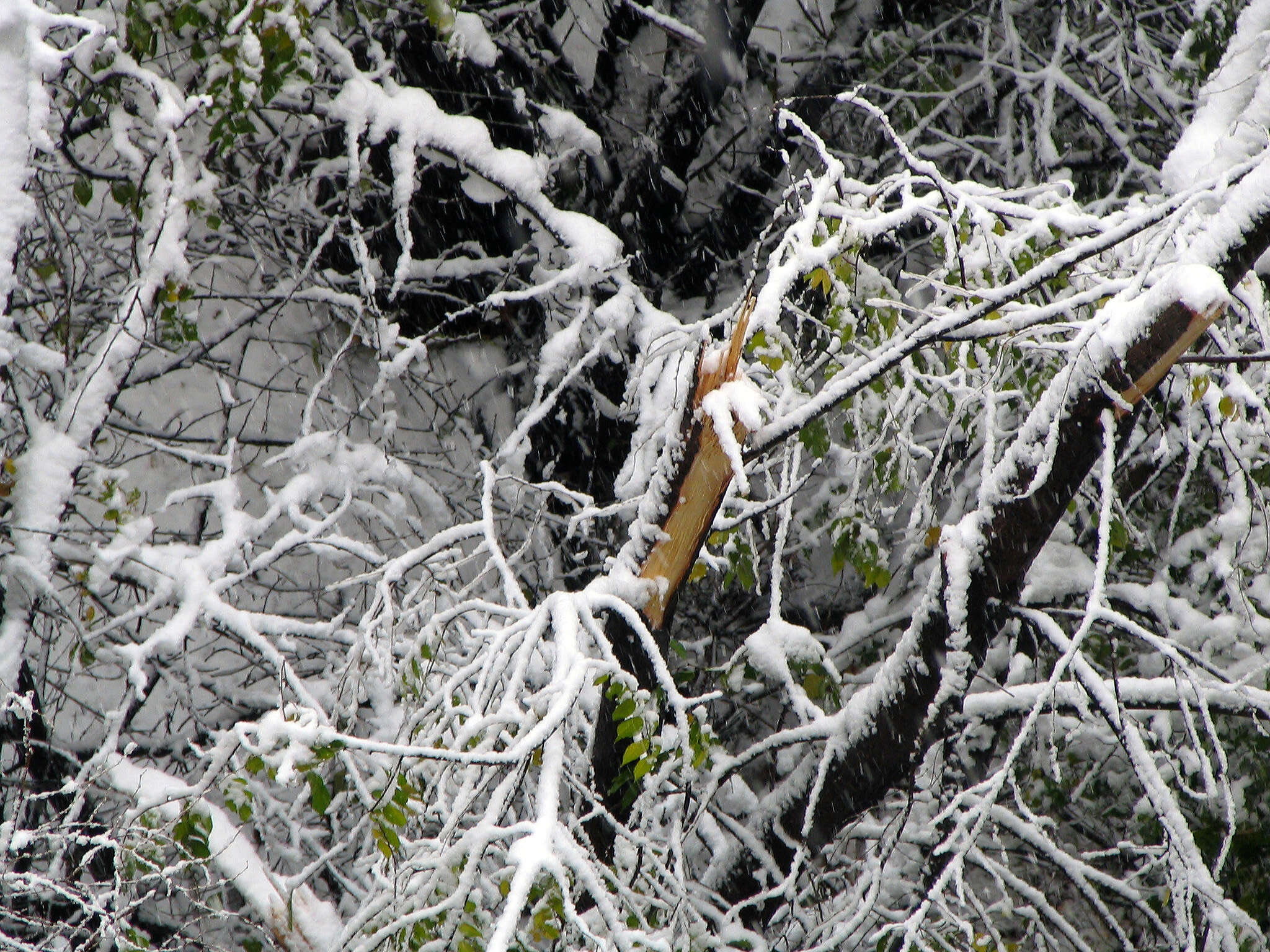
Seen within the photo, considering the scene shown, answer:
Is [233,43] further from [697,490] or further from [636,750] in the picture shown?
[636,750]

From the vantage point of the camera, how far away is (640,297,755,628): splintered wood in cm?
218

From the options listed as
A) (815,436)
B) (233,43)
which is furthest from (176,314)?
(815,436)

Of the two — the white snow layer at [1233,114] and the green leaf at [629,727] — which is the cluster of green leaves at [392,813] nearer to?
the green leaf at [629,727]

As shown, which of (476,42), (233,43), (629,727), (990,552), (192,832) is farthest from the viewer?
(476,42)

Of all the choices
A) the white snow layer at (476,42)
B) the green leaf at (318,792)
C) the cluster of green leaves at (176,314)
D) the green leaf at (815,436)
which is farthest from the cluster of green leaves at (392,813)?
the white snow layer at (476,42)

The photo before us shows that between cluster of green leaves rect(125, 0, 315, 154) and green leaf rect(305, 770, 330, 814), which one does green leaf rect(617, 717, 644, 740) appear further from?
cluster of green leaves rect(125, 0, 315, 154)

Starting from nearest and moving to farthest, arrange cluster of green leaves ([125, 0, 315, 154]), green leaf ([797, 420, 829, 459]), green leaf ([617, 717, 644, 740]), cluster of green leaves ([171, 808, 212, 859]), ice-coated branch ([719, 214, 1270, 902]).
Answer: green leaf ([617, 717, 644, 740]), cluster of green leaves ([171, 808, 212, 859]), ice-coated branch ([719, 214, 1270, 902]), green leaf ([797, 420, 829, 459]), cluster of green leaves ([125, 0, 315, 154])

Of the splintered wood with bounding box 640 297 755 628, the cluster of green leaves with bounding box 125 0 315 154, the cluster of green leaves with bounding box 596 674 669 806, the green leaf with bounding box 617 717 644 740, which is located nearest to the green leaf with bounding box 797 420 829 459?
the splintered wood with bounding box 640 297 755 628

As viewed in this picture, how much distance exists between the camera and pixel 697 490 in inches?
90.9

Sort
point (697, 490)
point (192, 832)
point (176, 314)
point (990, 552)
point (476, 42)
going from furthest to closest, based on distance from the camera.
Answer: point (476, 42)
point (176, 314)
point (990, 552)
point (697, 490)
point (192, 832)

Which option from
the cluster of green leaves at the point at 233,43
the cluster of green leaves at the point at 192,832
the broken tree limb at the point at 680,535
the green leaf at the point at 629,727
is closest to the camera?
the green leaf at the point at 629,727

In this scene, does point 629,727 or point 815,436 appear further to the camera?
point 815,436

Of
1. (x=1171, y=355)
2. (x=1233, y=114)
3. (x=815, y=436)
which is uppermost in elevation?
(x=1233, y=114)

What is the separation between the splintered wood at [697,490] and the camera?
85.7 inches
